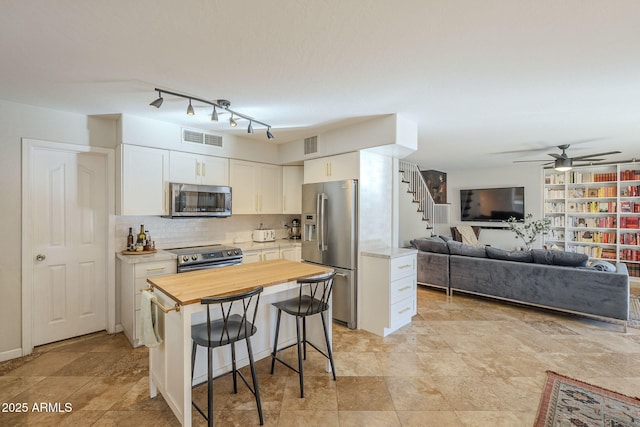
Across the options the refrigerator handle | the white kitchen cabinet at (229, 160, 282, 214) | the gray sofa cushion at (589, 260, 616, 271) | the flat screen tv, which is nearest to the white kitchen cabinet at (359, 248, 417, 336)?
the refrigerator handle

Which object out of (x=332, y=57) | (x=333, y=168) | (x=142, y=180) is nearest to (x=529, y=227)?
(x=333, y=168)

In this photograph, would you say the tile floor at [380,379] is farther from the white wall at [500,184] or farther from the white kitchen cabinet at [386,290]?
the white wall at [500,184]

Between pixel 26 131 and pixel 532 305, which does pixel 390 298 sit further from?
pixel 26 131

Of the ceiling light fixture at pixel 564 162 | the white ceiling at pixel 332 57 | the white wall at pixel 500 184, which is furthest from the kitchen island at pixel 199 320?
the white wall at pixel 500 184

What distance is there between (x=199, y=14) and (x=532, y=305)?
522 cm

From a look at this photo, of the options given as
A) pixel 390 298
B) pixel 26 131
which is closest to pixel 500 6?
pixel 390 298

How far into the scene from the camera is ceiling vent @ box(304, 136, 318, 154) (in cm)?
409

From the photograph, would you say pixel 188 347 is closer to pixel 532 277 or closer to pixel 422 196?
pixel 532 277

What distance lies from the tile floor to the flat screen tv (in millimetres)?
4020

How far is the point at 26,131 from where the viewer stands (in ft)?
9.71

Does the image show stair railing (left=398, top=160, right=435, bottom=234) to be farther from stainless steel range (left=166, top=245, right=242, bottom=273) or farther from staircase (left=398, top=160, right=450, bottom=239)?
stainless steel range (left=166, top=245, right=242, bottom=273)

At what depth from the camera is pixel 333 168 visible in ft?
12.8

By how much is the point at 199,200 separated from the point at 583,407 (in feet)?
13.7

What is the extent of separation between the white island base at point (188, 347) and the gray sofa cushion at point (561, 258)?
330 cm
